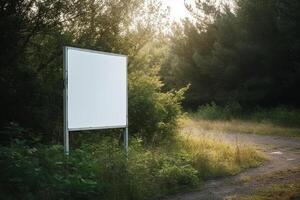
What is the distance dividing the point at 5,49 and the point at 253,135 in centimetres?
1660

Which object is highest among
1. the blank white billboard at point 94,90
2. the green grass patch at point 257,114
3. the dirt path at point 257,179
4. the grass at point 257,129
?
the blank white billboard at point 94,90

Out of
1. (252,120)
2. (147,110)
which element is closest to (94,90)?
(147,110)

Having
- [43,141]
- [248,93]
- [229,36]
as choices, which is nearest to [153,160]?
[43,141]

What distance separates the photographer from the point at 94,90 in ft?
36.1

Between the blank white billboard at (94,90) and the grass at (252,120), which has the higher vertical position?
the blank white billboard at (94,90)

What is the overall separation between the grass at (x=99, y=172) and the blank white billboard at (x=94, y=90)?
666 millimetres

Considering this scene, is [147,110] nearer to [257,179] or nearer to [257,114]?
[257,179]

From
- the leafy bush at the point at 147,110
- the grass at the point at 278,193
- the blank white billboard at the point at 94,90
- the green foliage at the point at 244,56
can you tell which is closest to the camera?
the grass at the point at 278,193

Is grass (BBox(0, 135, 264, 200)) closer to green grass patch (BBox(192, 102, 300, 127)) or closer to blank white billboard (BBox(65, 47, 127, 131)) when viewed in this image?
blank white billboard (BBox(65, 47, 127, 131))

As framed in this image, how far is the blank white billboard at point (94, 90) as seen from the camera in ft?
34.1

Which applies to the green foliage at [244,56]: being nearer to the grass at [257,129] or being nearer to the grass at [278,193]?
the grass at [257,129]

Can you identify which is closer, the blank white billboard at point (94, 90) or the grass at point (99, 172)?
the grass at point (99, 172)

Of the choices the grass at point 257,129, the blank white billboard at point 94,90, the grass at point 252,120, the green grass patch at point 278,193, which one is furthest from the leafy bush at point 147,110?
the grass at point 252,120

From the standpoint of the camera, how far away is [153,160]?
39.1 feet
